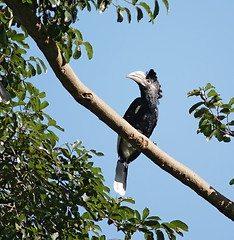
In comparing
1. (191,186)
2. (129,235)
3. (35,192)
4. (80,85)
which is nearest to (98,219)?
(129,235)

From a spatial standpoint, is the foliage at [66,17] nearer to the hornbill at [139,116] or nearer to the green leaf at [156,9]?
the green leaf at [156,9]

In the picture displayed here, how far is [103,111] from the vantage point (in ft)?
6.91

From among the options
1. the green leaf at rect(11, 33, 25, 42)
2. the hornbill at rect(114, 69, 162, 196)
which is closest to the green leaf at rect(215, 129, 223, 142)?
the green leaf at rect(11, 33, 25, 42)

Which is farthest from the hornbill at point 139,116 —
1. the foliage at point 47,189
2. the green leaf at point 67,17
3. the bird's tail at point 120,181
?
the green leaf at point 67,17

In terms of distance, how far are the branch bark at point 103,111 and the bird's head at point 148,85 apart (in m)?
2.07

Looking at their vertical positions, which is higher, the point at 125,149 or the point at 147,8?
the point at 125,149

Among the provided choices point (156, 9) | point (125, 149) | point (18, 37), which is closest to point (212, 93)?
point (156, 9)

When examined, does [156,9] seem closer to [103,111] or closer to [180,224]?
[103,111]

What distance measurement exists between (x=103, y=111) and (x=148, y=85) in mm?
2372

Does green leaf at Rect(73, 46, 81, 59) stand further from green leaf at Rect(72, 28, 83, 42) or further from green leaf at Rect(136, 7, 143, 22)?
green leaf at Rect(136, 7, 143, 22)

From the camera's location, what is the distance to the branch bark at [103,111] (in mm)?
1849

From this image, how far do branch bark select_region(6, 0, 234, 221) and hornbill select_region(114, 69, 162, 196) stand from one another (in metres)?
1.90

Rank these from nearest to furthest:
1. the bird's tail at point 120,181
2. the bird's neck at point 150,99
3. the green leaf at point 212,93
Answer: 1. the green leaf at point 212,93
2. the bird's tail at point 120,181
3. the bird's neck at point 150,99

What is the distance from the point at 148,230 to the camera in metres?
2.32
